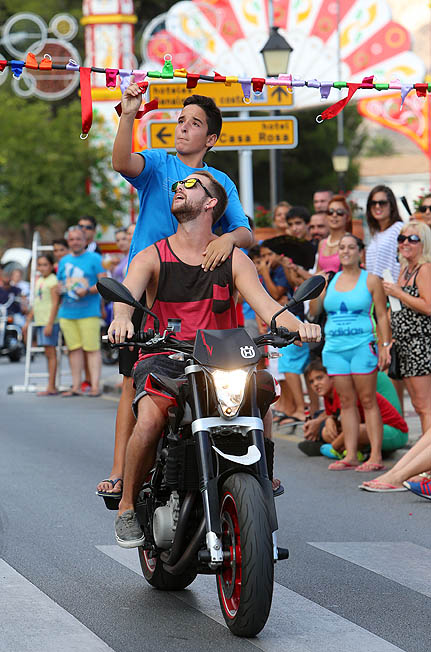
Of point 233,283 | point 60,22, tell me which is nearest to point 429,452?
point 233,283

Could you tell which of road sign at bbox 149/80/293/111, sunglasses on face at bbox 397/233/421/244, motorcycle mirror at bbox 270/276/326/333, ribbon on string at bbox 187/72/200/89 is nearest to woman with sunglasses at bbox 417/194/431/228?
sunglasses on face at bbox 397/233/421/244

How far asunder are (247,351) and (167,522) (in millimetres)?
833

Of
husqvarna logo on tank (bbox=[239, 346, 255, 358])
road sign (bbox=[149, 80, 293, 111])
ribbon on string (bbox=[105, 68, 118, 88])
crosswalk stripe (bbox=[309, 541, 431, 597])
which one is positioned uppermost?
road sign (bbox=[149, 80, 293, 111])

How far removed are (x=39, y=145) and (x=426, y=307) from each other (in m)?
33.8

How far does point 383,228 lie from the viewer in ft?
38.6

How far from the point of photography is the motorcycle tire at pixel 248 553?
508 cm

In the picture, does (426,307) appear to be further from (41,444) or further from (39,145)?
(39,145)

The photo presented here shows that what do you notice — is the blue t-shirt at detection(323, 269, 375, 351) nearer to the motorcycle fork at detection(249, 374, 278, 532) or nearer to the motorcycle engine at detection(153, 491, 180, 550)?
the motorcycle engine at detection(153, 491, 180, 550)

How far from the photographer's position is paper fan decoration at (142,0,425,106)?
25.5 m

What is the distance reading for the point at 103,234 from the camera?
42.3 metres

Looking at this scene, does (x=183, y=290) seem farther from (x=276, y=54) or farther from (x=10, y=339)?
(x=10, y=339)

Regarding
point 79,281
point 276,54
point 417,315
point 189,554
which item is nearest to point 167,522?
point 189,554

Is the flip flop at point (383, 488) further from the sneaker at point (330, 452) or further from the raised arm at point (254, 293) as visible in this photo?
the raised arm at point (254, 293)

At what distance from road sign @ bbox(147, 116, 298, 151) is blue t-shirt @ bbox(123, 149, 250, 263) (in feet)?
30.4
